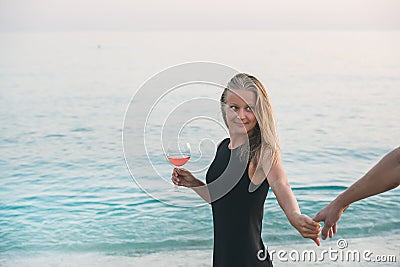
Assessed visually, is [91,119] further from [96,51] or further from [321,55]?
[321,55]

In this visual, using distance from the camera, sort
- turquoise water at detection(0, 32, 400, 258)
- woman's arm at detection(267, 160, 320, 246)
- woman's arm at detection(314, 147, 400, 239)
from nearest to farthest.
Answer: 1. woman's arm at detection(314, 147, 400, 239)
2. woman's arm at detection(267, 160, 320, 246)
3. turquoise water at detection(0, 32, 400, 258)

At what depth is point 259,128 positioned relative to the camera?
1.89 metres

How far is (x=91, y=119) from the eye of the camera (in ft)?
27.1

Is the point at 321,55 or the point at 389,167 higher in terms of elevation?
the point at 321,55

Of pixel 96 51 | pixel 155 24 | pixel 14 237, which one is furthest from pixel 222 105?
pixel 96 51

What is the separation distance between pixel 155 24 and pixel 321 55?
9.92 ft

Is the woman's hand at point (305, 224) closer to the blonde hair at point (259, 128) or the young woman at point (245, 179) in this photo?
the young woman at point (245, 179)

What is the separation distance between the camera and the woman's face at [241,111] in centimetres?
188

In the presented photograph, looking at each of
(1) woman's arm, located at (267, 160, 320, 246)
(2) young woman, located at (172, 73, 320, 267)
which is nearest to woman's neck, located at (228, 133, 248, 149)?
(2) young woman, located at (172, 73, 320, 267)

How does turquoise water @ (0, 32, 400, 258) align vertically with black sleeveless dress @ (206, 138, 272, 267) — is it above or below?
above

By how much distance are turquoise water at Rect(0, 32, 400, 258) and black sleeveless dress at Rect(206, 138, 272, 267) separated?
0.19m

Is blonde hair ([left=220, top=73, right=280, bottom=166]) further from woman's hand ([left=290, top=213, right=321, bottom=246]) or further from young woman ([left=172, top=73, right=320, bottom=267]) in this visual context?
woman's hand ([left=290, top=213, right=321, bottom=246])

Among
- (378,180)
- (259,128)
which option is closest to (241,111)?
(259,128)

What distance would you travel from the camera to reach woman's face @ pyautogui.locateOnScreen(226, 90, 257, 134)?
73.8 inches
